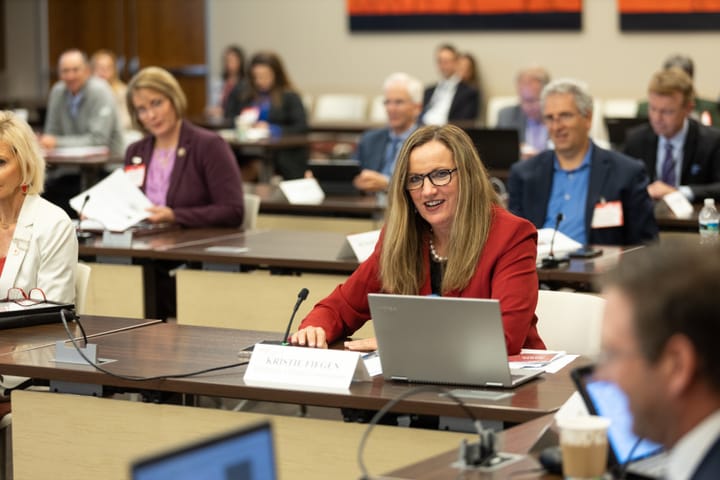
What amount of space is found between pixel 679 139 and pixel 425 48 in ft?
23.7

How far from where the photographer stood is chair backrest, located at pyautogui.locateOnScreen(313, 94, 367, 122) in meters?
13.6

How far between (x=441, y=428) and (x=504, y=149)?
487cm

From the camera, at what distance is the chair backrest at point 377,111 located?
13234mm

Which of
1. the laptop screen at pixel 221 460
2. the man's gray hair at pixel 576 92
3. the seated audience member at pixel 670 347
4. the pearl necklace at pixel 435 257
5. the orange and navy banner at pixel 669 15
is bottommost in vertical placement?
the pearl necklace at pixel 435 257

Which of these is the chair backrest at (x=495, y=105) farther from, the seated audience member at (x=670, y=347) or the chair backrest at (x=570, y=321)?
the seated audience member at (x=670, y=347)

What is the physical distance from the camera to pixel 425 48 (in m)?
13.4

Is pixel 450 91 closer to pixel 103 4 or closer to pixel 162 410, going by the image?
pixel 103 4

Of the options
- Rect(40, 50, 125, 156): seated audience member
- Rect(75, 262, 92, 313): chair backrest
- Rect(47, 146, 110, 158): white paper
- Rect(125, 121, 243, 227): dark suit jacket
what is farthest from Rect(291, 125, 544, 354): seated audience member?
Rect(40, 50, 125, 156): seated audience member

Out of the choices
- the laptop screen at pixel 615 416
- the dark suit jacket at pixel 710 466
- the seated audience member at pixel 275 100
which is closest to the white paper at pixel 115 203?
the laptop screen at pixel 615 416

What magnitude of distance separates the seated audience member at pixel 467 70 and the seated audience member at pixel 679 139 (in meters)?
6.22

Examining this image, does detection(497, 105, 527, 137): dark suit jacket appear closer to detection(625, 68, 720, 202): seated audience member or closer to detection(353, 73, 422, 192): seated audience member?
detection(353, 73, 422, 192): seated audience member

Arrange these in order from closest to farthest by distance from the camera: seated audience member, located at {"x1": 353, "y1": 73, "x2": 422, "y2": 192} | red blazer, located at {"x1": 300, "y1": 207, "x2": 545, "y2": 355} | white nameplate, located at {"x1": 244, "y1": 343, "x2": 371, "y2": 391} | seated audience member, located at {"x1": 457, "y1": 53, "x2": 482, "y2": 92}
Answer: white nameplate, located at {"x1": 244, "y1": 343, "x2": 371, "y2": 391} < red blazer, located at {"x1": 300, "y1": 207, "x2": 545, "y2": 355} < seated audience member, located at {"x1": 353, "y1": 73, "x2": 422, "y2": 192} < seated audience member, located at {"x1": 457, "y1": 53, "x2": 482, "y2": 92}

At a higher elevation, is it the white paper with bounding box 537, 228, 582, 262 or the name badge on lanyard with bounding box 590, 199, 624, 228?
the name badge on lanyard with bounding box 590, 199, 624, 228

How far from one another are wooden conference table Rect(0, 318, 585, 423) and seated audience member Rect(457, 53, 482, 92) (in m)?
9.31
